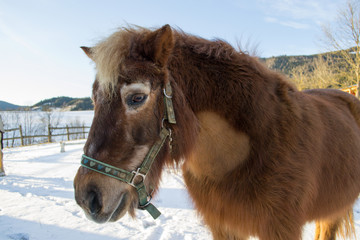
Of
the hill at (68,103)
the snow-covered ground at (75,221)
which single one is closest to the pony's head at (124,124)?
the snow-covered ground at (75,221)

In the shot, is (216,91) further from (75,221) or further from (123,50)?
(75,221)

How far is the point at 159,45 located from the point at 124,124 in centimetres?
57

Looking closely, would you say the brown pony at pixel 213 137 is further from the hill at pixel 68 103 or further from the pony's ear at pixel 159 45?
the hill at pixel 68 103

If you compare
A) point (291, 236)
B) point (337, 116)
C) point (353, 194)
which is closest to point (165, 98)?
point (291, 236)

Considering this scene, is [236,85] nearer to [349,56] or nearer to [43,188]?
[43,188]

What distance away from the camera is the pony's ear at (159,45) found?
53.5 inches

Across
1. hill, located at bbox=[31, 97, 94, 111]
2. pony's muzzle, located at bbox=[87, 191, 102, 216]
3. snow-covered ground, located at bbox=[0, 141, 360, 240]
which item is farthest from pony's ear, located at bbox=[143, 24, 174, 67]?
hill, located at bbox=[31, 97, 94, 111]

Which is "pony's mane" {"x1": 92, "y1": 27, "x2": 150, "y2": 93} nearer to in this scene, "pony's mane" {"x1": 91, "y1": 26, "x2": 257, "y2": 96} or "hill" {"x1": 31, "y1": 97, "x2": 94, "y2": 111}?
"pony's mane" {"x1": 91, "y1": 26, "x2": 257, "y2": 96}

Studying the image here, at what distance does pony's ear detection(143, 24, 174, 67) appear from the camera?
1358 millimetres

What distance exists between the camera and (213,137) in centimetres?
167

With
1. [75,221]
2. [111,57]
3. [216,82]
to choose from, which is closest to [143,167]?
[111,57]

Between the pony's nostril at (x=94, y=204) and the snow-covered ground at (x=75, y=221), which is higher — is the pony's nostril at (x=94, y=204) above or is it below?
above

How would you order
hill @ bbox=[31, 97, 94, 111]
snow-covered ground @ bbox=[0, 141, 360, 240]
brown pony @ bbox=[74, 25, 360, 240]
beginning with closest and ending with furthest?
1. brown pony @ bbox=[74, 25, 360, 240]
2. snow-covered ground @ bbox=[0, 141, 360, 240]
3. hill @ bbox=[31, 97, 94, 111]

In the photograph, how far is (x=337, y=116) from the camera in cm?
234
